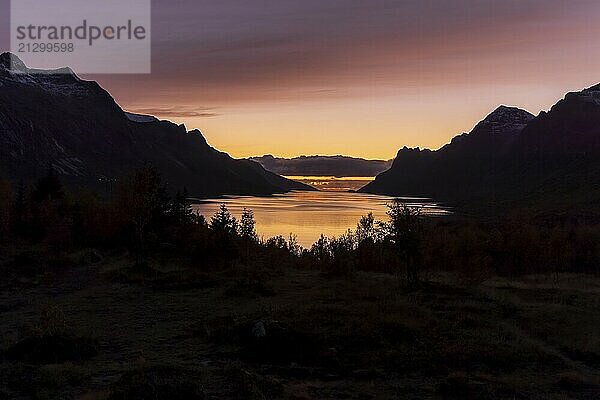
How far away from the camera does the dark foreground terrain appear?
49.5 feet

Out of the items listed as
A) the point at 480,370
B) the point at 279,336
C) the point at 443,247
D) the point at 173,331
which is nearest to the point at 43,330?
the point at 173,331

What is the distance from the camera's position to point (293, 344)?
19.1 m

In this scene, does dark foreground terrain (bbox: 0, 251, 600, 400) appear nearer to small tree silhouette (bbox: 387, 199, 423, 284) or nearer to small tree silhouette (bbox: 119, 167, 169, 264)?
small tree silhouette (bbox: 387, 199, 423, 284)

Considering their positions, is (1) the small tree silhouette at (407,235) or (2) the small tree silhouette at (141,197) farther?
(2) the small tree silhouette at (141,197)

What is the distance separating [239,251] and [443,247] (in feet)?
85.8

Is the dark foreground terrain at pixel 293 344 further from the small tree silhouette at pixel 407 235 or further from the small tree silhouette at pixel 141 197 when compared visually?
the small tree silhouette at pixel 141 197

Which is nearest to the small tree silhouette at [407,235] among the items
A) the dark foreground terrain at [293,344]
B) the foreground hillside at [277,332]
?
the foreground hillside at [277,332]

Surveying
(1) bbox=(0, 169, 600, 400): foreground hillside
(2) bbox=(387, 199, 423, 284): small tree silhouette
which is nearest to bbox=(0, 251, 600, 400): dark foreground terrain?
(1) bbox=(0, 169, 600, 400): foreground hillside

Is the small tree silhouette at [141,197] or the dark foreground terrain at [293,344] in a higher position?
the small tree silhouette at [141,197]

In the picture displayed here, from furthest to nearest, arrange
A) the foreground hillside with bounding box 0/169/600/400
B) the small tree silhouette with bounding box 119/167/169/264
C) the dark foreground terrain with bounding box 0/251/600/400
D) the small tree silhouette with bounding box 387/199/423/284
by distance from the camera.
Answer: the small tree silhouette with bounding box 119/167/169/264 < the small tree silhouette with bounding box 387/199/423/284 < the foreground hillside with bounding box 0/169/600/400 < the dark foreground terrain with bounding box 0/251/600/400

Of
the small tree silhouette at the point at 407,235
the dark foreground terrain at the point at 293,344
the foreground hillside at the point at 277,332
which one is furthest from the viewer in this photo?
the small tree silhouette at the point at 407,235

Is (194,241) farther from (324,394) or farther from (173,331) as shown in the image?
(324,394)

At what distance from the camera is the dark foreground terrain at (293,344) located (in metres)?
15.1

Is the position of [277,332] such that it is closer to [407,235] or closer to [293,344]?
[293,344]
